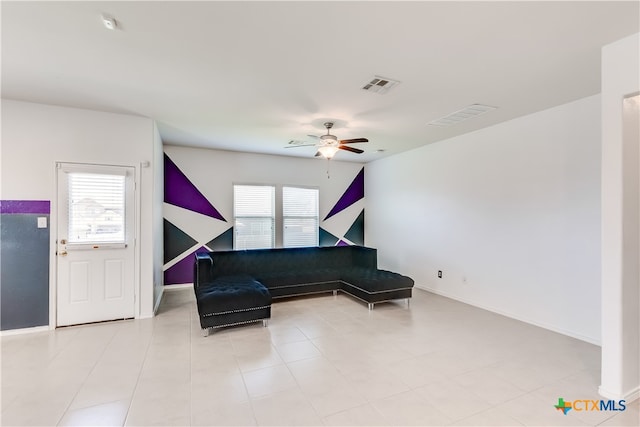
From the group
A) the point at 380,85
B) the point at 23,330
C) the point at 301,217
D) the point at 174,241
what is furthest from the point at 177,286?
the point at 380,85

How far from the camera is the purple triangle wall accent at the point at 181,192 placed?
5.80 metres

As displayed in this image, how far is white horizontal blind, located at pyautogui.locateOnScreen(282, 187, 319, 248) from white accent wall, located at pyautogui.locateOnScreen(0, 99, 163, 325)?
3038mm

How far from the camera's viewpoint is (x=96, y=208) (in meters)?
3.92

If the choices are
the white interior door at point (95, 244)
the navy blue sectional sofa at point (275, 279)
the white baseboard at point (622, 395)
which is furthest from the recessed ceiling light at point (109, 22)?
the white baseboard at point (622, 395)

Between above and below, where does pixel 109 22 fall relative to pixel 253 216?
above

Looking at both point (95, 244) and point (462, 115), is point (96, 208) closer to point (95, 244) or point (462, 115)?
point (95, 244)

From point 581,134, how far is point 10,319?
23.5ft

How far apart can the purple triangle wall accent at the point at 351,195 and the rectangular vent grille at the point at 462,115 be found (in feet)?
11.0

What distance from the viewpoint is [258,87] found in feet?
10.5

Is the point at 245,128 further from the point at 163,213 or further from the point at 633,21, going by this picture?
the point at 633,21

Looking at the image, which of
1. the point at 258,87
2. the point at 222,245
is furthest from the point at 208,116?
the point at 222,245

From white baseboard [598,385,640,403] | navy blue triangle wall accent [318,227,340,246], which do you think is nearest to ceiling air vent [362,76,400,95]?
white baseboard [598,385,640,403]

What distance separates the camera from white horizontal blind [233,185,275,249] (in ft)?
20.9

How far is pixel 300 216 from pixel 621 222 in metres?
5.47
